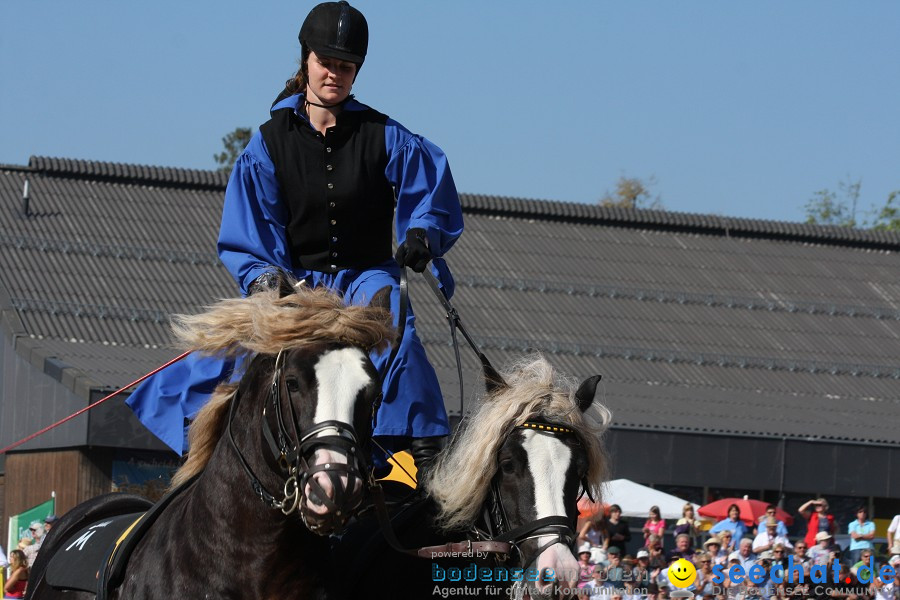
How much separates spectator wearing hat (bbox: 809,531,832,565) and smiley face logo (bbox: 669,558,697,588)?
1029 millimetres

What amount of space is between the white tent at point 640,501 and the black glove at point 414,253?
1170 centimetres

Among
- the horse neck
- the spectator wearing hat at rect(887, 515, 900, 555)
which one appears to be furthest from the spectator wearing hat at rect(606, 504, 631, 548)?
the horse neck

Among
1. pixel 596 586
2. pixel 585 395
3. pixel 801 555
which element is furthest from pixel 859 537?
pixel 585 395

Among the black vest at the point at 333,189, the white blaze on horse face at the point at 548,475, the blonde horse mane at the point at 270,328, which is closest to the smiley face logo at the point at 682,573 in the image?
the black vest at the point at 333,189

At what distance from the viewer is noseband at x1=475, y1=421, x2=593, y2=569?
4.84 meters

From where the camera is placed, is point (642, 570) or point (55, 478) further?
point (55, 478)

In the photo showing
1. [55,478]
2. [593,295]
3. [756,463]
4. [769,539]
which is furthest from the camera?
[593,295]

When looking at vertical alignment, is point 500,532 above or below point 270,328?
below

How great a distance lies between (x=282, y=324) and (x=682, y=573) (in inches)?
311

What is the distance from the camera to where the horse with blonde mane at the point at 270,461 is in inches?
165

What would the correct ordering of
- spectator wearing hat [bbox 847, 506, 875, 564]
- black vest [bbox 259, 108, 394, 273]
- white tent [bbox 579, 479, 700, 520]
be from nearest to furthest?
black vest [bbox 259, 108, 394, 273]
spectator wearing hat [bbox 847, 506, 875, 564]
white tent [bbox 579, 479, 700, 520]

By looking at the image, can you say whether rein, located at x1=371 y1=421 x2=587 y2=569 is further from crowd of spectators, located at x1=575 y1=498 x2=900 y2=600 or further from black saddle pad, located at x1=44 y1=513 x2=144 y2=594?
crowd of spectators, located at x1=575 y1=498 x2=900 y2=600

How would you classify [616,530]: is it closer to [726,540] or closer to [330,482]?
[726,540]

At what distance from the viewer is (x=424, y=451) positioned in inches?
217
